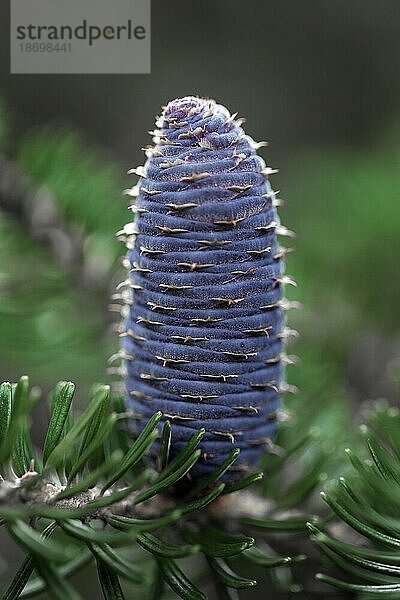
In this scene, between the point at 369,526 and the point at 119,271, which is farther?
the point at 119,271

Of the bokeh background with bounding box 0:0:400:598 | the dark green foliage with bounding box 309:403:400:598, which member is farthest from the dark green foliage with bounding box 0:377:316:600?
the bokeh background with bounding box 0:0:400:598

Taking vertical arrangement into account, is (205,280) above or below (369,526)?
above

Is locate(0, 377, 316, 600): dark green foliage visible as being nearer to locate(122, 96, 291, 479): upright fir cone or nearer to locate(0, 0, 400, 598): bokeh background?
locate(122, 96, 291, 479): upright fir cone

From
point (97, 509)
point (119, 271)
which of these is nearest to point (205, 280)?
point (97, 509)

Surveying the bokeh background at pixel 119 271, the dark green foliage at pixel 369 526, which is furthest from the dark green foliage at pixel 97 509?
the bokeh background at pixel 119 271

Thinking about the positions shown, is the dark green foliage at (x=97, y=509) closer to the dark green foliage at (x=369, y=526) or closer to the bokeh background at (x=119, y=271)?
the dark green foliage at (x=369, y=526)

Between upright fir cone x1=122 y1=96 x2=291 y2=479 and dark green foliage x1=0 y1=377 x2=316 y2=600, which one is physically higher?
upright fir cone x1=122 y1=96 x2=291 y2=479

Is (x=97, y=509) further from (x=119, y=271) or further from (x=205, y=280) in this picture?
(x=119, y=271)

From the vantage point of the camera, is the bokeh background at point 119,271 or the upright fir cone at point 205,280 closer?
the upright fir cone at point 205,280

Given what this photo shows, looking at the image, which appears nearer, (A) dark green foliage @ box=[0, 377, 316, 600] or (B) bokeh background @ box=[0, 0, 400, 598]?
(A) dark green foliage @ box=[0, 377, 316, 600]

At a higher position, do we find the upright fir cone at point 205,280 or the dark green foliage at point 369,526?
the upright fir cone at point 205,280
